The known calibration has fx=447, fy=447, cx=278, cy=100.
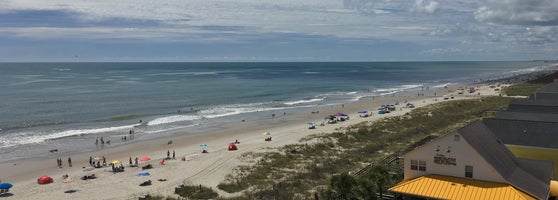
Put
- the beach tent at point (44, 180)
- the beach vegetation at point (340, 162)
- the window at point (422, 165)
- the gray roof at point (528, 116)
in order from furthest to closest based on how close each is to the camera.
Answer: the beach tent at point (44, 180) → the gray roof at point (528, 116) → the beach vegetation at point (340, 162) → the window at point (422, 165)

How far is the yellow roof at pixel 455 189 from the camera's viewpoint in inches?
729

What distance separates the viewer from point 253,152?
141 ft

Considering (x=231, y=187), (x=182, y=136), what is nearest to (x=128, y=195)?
(x=231, y=187)

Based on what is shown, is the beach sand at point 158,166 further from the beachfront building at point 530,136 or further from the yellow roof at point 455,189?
the beachfront building at point 530,136

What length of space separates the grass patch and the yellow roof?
31.9 ft

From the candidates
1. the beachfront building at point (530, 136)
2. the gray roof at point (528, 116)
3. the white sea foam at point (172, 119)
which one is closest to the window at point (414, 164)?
the beachfront building at point (530, 136)

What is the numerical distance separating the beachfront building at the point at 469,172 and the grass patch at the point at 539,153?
589cm

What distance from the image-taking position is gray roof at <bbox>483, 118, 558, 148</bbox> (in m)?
26.9

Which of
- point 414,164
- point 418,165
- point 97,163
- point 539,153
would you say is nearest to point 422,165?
point 418,165

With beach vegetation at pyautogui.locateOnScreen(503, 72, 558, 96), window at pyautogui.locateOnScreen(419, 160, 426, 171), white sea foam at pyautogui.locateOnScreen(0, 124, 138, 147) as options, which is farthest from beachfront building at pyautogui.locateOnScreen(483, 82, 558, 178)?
beach vegetation at pyautogui.locateOnScreen(503, 72, 558, 96)

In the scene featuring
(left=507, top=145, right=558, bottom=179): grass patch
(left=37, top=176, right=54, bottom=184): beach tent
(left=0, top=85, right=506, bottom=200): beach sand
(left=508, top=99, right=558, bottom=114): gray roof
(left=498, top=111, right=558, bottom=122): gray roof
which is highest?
(left=508, top=99, right=558, bottom=114): gray roof

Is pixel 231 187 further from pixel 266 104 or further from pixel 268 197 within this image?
pixel 266 104

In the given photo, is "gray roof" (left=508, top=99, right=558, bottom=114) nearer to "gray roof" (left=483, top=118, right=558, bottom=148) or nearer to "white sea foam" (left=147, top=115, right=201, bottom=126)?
"gray roof" (left=483, top=118, right=558, bottom=148)

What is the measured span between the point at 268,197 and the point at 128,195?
10.2 m
